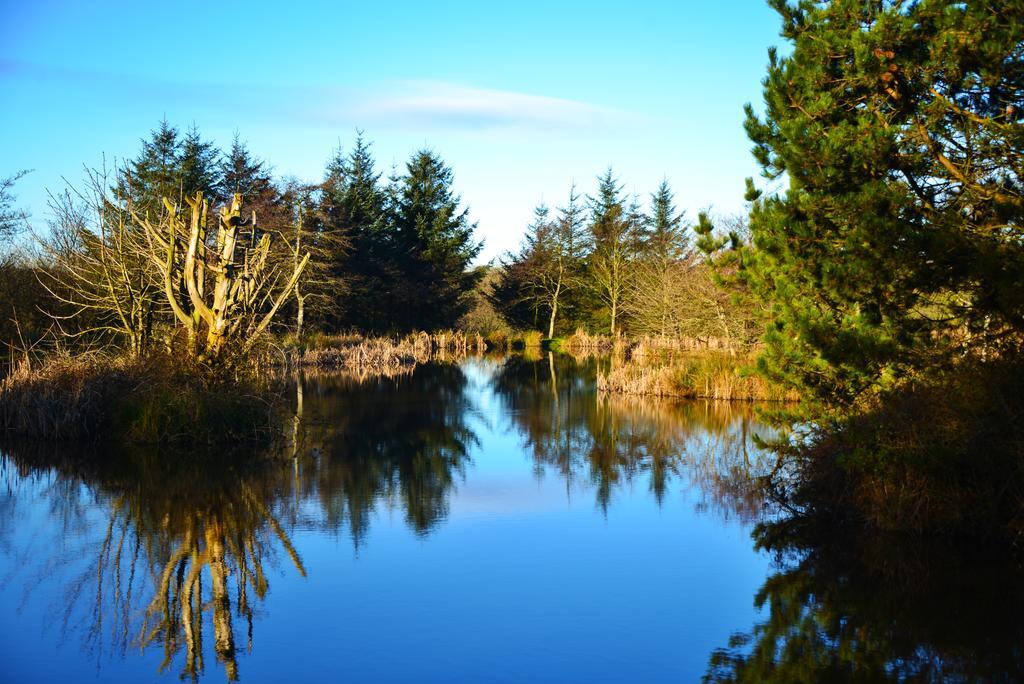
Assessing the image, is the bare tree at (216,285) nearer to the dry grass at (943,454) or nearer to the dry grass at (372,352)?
the dry grass at (943,454)

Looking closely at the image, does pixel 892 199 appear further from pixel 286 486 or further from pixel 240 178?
pixel 240 178

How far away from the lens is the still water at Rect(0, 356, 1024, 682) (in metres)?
5.80

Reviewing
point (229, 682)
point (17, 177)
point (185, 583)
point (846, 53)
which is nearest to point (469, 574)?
point (185, 583)

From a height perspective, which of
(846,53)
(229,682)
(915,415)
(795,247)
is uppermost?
(846,53)

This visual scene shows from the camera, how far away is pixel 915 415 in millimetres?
8117

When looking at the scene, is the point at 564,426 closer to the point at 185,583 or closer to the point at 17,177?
the point at 185,583

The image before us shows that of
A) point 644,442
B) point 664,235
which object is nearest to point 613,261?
point 664,235

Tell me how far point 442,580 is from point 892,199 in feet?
15.9

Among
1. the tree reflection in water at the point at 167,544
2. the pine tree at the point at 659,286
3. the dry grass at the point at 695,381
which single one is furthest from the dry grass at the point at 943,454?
the pine tree at the point at 659,286

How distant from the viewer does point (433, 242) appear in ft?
132

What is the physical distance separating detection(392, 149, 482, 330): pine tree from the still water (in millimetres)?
25716

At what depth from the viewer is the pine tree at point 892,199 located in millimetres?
7906

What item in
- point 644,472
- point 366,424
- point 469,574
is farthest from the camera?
point 366,424

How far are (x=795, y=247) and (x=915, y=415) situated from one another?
1.82 metres
